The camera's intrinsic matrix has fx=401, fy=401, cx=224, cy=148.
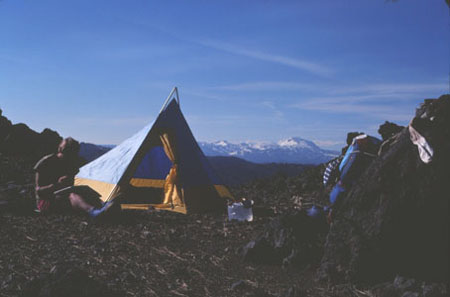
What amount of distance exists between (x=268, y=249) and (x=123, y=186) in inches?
212

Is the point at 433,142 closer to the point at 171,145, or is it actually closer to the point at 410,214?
the point at 410,214

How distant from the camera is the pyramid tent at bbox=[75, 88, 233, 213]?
10484 mm

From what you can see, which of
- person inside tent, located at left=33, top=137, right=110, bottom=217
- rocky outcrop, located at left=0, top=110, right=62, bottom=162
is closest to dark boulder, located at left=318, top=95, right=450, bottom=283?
person inside tent, located at left=33, top=137, right=110, bottom=217

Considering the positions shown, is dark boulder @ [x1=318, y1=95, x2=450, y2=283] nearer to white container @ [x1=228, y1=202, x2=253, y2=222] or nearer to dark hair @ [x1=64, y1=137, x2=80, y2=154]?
white container @ [x1=228, y1=202, x2=253, y2=222]

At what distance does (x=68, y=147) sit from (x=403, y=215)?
6922 millimetres

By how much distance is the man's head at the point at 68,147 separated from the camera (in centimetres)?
869

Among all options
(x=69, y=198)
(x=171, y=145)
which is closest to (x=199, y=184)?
(x=171, y=145)

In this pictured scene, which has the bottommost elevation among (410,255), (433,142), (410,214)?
(410,255)

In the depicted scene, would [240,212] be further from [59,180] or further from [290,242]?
[59,180]

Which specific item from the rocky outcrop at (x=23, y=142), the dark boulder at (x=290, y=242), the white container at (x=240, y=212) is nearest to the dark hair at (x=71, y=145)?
the white container at (x=240, y=212)

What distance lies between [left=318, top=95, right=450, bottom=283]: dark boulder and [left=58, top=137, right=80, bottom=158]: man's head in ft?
20.3

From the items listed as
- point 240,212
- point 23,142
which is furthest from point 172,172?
point 23,142

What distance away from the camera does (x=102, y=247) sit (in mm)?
6270

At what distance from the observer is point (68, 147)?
8711 mm
